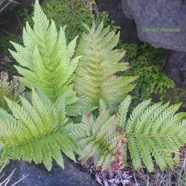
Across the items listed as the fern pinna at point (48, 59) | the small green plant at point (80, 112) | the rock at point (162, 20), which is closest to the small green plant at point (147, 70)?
the small green plant at point (80, 112)

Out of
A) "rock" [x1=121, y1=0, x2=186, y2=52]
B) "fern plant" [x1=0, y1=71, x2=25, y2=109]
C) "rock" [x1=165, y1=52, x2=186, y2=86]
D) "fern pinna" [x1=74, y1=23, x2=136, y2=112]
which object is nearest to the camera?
"rock" [x1=121, y1=0, x2=186, y2=52]

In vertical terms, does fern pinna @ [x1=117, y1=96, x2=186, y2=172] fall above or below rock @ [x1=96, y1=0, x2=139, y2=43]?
below

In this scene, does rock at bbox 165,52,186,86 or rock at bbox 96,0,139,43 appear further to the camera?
rock at bbox 96,0,139,43

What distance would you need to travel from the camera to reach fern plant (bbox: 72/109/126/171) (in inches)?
89.6

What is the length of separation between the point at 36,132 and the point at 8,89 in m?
0.47

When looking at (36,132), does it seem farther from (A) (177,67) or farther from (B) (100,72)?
(A) (177,67)

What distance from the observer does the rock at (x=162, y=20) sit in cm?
248

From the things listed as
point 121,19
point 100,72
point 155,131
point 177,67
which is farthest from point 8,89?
point 177,67

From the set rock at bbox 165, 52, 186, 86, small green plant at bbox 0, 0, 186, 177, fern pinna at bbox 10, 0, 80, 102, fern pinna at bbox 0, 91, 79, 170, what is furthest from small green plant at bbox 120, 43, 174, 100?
fern pinna at bbox 0, 91, 79, 170

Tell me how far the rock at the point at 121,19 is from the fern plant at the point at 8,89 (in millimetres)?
1053

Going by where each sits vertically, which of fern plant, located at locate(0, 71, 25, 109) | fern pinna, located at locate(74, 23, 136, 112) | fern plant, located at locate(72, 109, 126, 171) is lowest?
fern plant, located at locate(72, 109, 126, 171)

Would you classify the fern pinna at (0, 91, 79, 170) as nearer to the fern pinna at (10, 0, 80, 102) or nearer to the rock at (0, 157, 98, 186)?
the rock at (0, 157, 98, 186)

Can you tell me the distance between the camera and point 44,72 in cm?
254

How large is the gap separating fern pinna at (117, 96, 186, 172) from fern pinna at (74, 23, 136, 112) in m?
0.18
